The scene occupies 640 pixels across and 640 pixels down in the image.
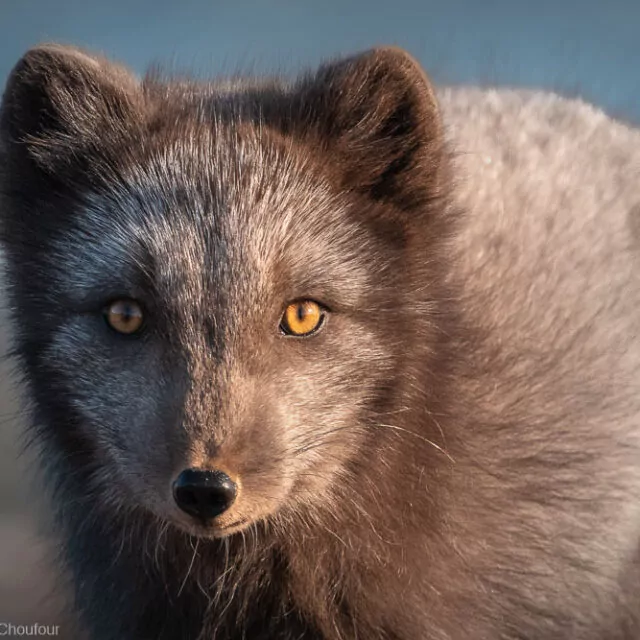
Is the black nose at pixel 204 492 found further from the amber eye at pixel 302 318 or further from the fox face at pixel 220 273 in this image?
the amber eye at pixel 302 318

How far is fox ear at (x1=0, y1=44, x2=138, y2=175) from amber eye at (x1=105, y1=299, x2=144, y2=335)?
44 centimetres

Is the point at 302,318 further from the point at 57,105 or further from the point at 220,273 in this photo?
the point at 57,105

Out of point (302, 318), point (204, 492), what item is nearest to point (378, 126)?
point (302, 318)

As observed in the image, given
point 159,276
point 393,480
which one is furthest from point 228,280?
point 393,480

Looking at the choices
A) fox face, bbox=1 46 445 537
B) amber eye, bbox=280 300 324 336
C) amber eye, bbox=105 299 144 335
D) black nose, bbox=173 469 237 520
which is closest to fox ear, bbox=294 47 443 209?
fox face, bbox=1 46 445 537

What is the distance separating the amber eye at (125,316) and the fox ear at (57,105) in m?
0.44

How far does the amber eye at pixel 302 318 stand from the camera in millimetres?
2459

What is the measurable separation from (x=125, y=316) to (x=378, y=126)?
77 centimetres

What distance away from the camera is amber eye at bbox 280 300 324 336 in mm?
2459

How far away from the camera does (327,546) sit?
9.03 ft

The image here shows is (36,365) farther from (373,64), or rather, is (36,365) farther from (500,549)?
(500,549)

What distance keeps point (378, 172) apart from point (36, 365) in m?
0.96

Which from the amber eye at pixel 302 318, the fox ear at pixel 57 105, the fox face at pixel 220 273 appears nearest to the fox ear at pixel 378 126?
the fox face at pixel 220 273

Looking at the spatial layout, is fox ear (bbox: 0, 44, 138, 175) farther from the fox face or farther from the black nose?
the black nose
